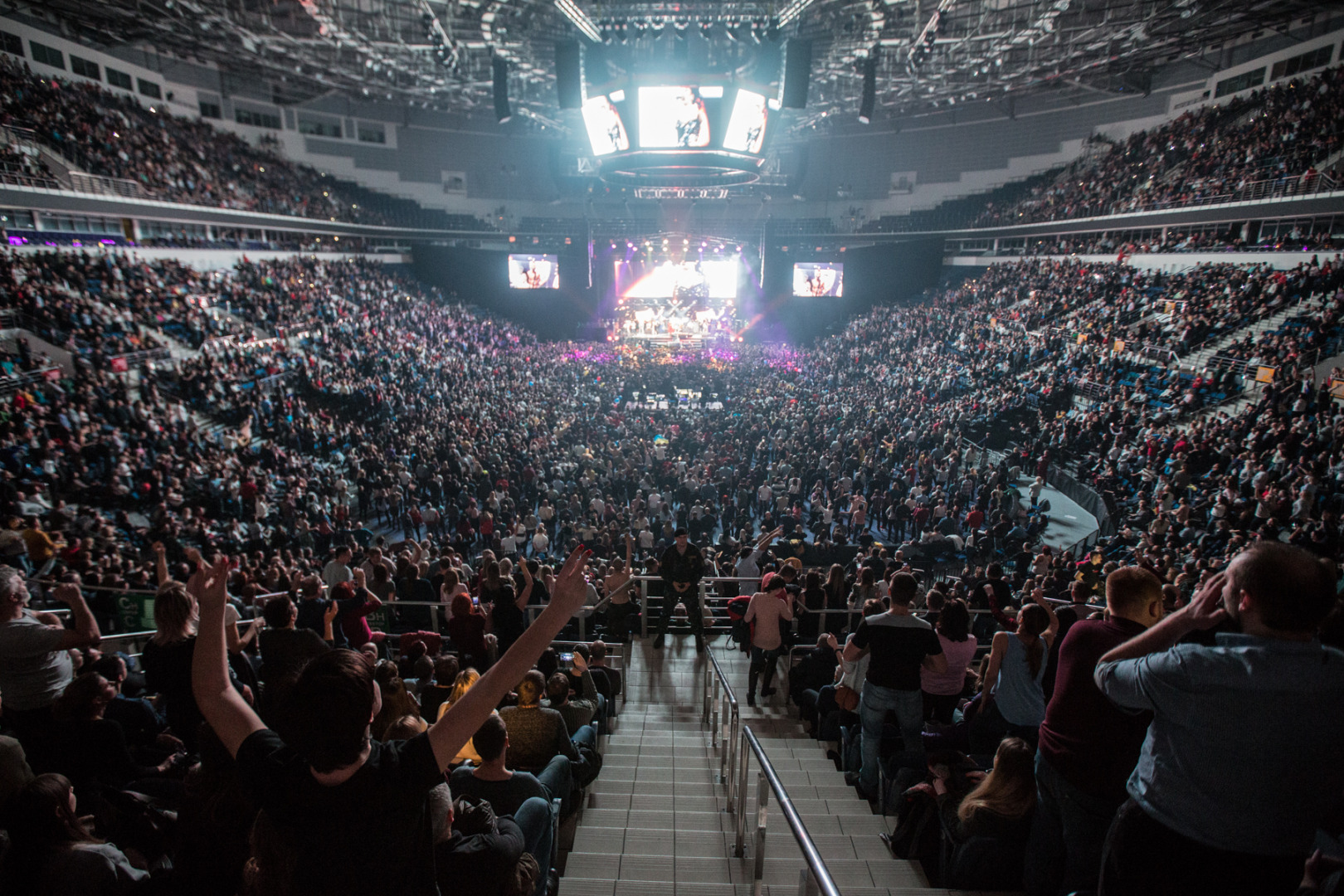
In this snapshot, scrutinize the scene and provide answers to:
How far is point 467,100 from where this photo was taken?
33.9 metres

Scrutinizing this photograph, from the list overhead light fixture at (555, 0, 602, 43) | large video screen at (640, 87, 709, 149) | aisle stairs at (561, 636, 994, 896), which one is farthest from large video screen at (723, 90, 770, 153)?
aisle stairs at (561, 636, 994, 896)

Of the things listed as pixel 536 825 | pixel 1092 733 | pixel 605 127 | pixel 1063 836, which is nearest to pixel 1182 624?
pixel 1092 733

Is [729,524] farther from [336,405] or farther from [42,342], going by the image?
[42,342]

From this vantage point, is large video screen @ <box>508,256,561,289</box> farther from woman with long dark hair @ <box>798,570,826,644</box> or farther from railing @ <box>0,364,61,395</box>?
woman with long dark hair @ <box>798,570,826,644</box>

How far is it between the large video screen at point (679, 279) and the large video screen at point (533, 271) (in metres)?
4.58

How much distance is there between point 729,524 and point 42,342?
14743mm

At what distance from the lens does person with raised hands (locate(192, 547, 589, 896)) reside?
1.28 meters

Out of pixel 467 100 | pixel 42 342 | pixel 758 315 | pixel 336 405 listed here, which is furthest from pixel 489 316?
pixel 42 342

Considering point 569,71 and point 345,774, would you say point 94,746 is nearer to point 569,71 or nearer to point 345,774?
point 345,774

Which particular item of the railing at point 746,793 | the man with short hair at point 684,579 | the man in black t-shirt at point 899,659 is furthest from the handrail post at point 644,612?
the man in black t-shirt at point 899,659

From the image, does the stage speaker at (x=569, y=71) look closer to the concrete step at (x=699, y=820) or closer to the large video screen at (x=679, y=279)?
the concrete step at (x=699, y=820)

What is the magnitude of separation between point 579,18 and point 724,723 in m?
19.6

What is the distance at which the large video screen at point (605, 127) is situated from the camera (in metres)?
15.3

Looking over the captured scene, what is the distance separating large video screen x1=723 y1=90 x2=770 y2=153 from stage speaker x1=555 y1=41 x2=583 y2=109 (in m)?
3.56
